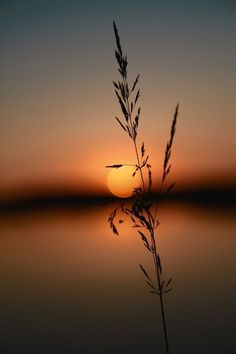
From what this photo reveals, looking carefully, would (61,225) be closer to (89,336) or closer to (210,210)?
(89,336)

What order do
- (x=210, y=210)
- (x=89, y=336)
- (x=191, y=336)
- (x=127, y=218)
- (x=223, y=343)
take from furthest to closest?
(x=210, y=210) < (x=89, y=336) < (x=191, y=336) < (x=223, y=343) < (x=127, y=218)

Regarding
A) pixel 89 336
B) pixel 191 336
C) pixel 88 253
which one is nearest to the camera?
pixel 191 336

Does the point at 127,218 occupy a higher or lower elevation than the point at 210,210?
lower

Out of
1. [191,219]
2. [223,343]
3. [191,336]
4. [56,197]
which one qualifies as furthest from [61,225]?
[223,343]

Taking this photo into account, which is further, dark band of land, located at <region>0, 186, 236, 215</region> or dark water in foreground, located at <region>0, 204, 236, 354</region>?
dark band of land, located at <region>0, 186, 236, 215</region>

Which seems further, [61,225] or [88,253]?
[61,225]

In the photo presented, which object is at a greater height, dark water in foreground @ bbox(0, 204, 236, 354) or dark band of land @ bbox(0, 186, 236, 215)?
dark band of land @ bbox(0, 186, 236, 215)

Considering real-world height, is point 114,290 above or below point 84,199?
below

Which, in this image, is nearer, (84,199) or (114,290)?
(114,290)
